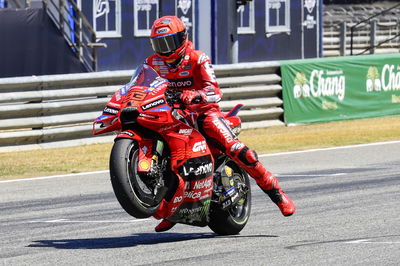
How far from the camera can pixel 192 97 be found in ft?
24.1

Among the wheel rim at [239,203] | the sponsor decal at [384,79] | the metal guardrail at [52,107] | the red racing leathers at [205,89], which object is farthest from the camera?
the sponsor decal at [384,79]

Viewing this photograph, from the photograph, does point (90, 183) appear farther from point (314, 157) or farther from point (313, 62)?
point (313, 62)

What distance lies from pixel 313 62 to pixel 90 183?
911 centimetres

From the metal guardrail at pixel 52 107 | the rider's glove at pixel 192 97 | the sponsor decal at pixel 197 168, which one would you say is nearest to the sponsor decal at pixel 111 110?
the rider's glove at pixel 192 97

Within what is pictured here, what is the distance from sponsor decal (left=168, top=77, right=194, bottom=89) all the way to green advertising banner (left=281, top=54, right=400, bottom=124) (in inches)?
472

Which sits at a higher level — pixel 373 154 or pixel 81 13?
pixel 81 13

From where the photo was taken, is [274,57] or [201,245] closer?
[201,245]

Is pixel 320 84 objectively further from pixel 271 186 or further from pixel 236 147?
pixel 236 147

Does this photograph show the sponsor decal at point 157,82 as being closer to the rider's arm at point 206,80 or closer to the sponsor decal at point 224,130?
the rider's arm at point 206,80

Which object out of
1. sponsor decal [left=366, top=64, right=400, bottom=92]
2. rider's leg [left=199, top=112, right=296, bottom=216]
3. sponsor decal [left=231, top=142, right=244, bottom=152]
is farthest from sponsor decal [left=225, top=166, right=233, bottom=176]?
sponsor decal [left=366, top=64, right=400, bottom=92]

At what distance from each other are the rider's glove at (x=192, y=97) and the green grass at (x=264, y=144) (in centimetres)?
626

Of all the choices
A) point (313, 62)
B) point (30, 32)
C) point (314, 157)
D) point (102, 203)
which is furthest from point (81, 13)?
point (102, 203)

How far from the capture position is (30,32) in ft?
77.1

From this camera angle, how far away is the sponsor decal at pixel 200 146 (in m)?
7.47
